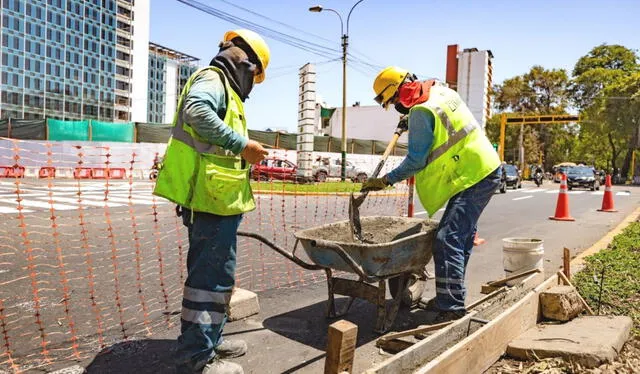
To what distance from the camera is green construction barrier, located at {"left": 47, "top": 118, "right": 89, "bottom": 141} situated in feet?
87.0

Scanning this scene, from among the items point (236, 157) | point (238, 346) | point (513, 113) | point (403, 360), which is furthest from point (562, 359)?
point (513, 113)

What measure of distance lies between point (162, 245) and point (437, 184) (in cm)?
467

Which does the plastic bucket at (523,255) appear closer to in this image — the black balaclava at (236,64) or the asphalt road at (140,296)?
the asphalt road at (140,296)

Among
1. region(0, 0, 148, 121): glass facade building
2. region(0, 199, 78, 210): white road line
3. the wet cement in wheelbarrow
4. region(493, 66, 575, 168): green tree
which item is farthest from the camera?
region(0, 0, 148, 121): glass facade building

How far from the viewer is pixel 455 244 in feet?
11.7

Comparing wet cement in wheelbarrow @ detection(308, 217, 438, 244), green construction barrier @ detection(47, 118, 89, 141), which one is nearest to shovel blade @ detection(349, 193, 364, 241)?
wet cement in wheelbarrow @ detection(308, 217, 438, 244)

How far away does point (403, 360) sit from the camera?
93.8 inches

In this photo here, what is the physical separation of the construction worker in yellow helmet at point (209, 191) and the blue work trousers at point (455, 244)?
1527 millimetres

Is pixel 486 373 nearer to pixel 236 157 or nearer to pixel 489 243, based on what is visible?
pixel 236 157

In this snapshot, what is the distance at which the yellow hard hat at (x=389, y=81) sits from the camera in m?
3.84

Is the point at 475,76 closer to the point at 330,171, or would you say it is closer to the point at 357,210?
the point at 330,171

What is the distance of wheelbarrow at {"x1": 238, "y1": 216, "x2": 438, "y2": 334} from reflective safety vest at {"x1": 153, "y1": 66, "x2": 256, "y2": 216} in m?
0.65

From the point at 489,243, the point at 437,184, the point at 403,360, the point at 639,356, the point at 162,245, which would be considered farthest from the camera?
the point at 489,243

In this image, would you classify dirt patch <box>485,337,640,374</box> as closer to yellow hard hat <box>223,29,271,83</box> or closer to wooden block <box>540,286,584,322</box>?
Answer: wooden block <box>540,286,584,322</box>
